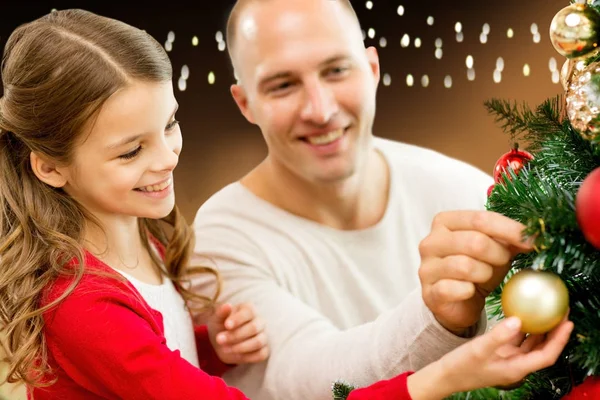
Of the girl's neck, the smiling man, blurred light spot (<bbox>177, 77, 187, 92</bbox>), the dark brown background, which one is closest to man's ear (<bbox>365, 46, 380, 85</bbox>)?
the smiling man

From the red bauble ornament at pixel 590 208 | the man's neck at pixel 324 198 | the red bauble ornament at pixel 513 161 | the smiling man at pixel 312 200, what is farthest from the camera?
the man's neck at pixel 324 198

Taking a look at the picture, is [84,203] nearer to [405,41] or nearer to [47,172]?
[47,172]

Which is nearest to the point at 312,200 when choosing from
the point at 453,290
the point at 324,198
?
the point at 324,198

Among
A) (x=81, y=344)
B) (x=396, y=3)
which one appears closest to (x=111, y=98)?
(x=81, y=344)

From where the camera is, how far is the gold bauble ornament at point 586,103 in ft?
1.88

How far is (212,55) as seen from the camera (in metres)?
1.44

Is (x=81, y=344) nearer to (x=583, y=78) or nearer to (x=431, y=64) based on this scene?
(x=583, y=78)

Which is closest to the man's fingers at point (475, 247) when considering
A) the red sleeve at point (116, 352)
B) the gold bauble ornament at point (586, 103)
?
the gold bauble ornament at point (586, 103)

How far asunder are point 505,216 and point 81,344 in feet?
1.57

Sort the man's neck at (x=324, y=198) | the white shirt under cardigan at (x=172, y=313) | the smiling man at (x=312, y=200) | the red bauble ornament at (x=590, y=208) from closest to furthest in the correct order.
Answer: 1. the red bauble ornament at (x=590, y=208)
2. the white shirt under cardigan at (x=172, y=313)
3. the smiling man at (x=312, y=200)
4. the man's neck at (x=324, y=198)

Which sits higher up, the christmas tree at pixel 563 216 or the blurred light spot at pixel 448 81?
the blurred light spot at pixel 448 81

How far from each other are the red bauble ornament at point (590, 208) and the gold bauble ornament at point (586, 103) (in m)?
0.07

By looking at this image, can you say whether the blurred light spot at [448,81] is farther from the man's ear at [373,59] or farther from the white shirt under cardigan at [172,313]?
the white shirt under cardigan at [172,313]

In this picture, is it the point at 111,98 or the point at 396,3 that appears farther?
the point at 396,3
